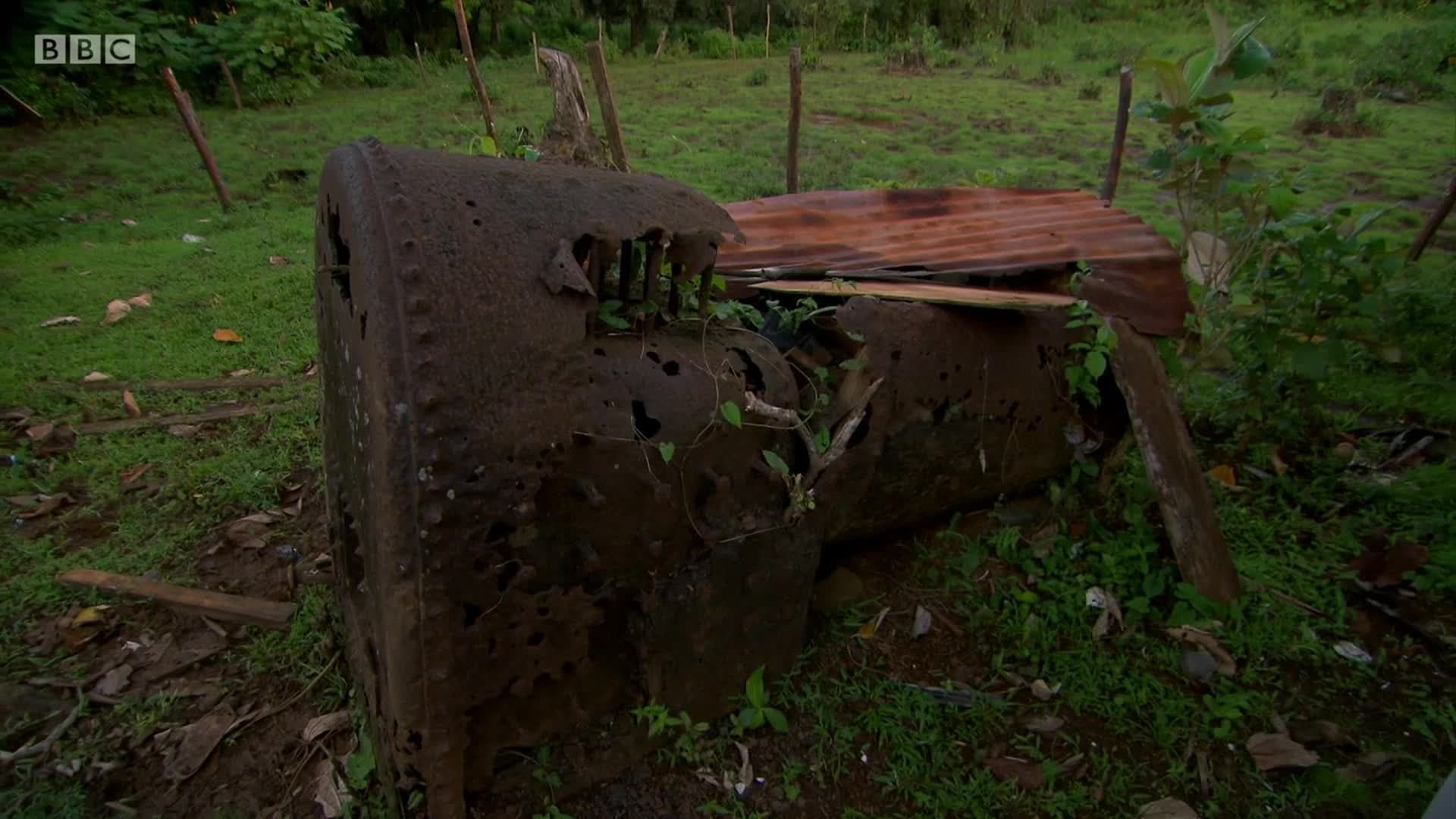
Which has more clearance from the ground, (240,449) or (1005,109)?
(1005,109)

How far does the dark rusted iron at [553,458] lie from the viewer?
5.04 ft

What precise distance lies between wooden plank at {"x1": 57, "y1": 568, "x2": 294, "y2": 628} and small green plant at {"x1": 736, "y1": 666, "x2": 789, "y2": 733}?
1639mm

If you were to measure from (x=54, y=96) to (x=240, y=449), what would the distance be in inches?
379

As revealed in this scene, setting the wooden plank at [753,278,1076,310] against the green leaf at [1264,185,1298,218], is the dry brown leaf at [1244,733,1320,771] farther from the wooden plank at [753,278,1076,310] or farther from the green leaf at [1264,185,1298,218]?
the green leaf at [1264,185,1298,218]

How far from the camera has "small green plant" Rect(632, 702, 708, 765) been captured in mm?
2084

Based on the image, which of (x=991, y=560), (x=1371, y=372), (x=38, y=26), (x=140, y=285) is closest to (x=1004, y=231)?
(x=991, y=560)

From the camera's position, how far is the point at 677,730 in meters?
2.22

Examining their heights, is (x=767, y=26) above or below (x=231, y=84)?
above

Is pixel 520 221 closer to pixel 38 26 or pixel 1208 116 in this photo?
pixel 1208 116

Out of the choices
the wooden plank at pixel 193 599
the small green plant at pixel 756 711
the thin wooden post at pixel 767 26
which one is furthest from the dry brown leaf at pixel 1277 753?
the thin wooden post at pixel 767 26

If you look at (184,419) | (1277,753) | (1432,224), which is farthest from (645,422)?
(1432,224)

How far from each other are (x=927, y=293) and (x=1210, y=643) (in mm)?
1523

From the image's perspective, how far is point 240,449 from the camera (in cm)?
373

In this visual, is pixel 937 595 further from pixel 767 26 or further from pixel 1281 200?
pixel 767 26
